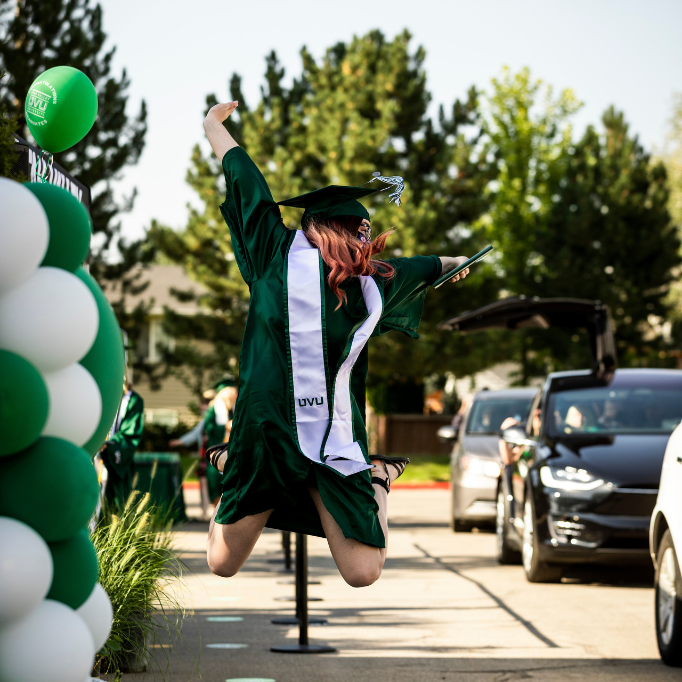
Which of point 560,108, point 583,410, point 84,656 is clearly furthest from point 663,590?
point 560,108

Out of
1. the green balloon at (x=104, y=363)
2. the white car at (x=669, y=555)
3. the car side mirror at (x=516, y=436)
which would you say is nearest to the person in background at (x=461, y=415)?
the car side mirror at (x=516, y=436)

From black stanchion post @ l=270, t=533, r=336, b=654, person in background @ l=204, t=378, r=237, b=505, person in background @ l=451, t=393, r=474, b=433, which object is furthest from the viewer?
person in background @ l=451, t=393, r=474, b=433

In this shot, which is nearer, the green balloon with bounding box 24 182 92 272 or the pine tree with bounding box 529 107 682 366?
the green balloon with bounding box 24 182 92 272

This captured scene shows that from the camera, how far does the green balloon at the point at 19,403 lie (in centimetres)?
246

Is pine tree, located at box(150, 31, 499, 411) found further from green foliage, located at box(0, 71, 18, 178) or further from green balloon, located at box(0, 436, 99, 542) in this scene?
green balloon, located at box(0, 436, 99, 542)

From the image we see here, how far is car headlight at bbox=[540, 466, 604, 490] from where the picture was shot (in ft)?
27.3

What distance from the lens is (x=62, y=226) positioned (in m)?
2.80

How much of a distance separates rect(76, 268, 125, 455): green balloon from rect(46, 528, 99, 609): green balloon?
0.28 m

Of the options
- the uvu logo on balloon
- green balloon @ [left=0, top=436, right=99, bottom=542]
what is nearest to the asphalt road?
green balloon @ [left=0, top=436, right=99, bottom=542]

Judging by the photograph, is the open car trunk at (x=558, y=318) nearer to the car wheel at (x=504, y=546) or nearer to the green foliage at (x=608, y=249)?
the car wheel at (x=504, y=546)

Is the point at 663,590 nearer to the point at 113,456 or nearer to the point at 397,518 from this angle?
the point at 113,456

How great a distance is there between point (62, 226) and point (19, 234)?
25cm

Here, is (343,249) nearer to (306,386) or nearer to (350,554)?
(306,386)

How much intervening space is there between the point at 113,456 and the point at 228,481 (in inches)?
194
